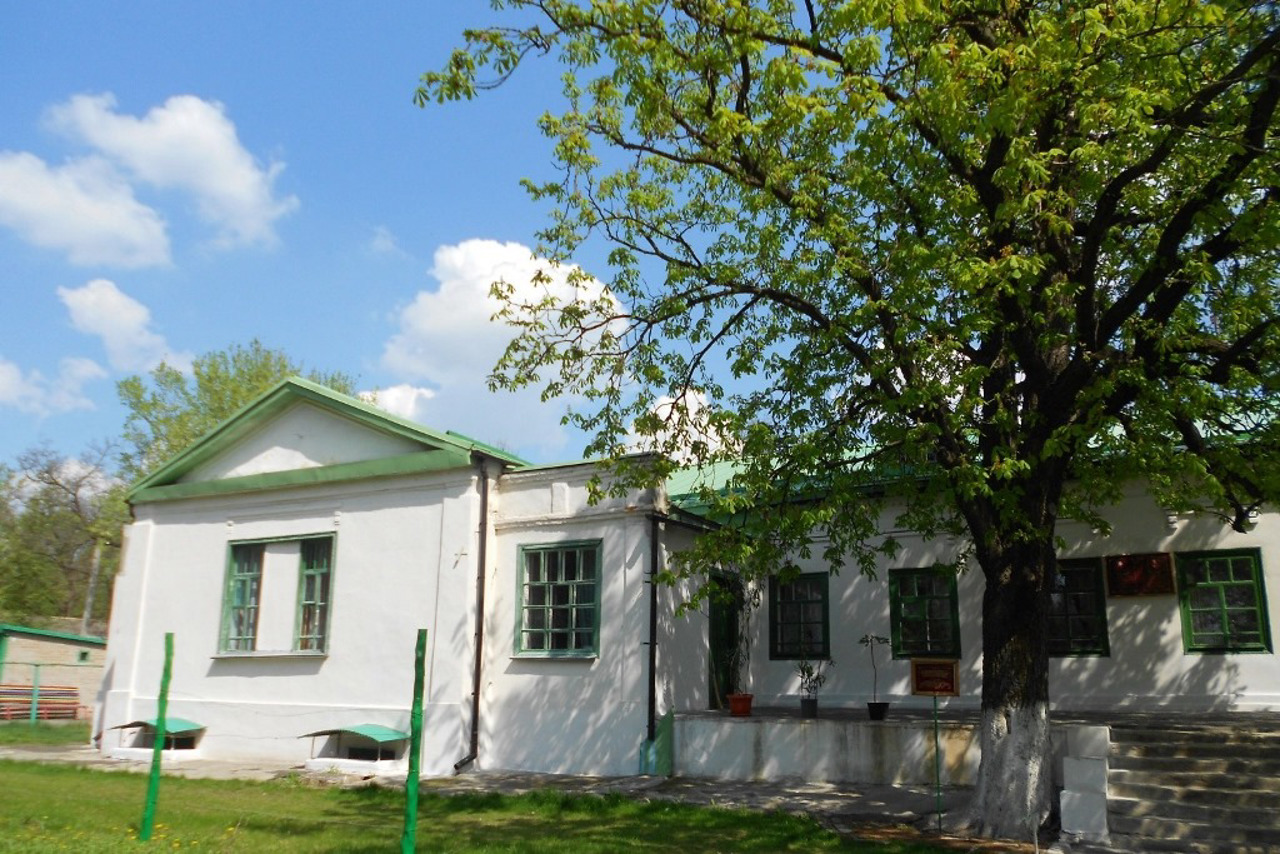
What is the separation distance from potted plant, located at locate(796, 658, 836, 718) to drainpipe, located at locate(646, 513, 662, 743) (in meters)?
2.21

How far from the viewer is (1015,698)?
33.4 ft

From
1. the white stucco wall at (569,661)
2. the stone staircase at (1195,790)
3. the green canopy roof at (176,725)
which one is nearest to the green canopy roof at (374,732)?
the white stucco wall at (569,661)

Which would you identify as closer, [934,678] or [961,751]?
[961,751]

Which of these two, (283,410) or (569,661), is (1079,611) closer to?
(569,661)

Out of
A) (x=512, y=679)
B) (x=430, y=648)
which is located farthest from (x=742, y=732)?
(x=430, y=648)

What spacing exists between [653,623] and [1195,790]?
21.5 ft

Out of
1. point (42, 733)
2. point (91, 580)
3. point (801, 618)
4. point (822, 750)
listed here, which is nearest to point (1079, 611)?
point (801, 618)

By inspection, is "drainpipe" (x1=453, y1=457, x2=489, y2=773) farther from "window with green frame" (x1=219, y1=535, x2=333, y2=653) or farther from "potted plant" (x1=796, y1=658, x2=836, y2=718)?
"potted plant" (x1=796, y1=658, x2=836, y2=718)

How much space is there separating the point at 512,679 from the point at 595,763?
1.75 m

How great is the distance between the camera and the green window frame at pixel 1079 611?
15.0 metres

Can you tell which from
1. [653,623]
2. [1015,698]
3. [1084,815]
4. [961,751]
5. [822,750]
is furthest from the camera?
[653,623]

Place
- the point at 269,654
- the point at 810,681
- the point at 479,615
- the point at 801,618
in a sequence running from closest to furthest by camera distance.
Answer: the point at 479,615 < the point at 810,681 < the point at 269,654 < the point at 801,618

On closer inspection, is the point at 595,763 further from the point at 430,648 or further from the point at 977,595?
the point at 977,595

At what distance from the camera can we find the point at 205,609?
57.5ft
